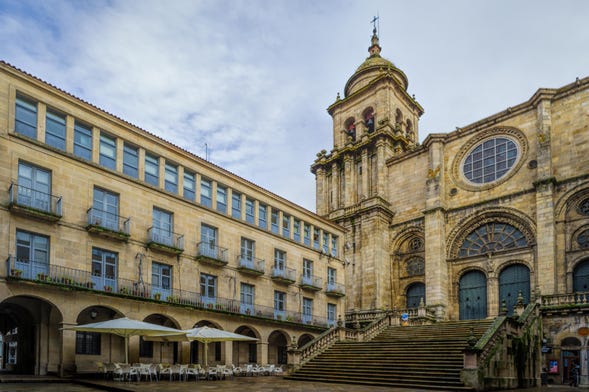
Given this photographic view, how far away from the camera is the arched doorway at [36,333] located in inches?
762

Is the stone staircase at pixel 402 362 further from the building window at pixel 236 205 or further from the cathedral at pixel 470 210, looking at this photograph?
the building window at pixel 236 205

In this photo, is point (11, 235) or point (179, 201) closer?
point (11, 235)

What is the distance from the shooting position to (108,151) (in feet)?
75.5

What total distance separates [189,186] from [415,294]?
18.6 m

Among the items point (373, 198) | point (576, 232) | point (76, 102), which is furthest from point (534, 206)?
point (76, 102)

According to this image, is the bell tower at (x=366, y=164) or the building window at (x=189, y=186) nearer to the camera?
the building window at (x=189, y=186)

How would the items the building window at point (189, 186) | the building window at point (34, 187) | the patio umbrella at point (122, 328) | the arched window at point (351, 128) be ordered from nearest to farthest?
the patio umbrella at point (122, 328) → the building window at point (34, 187) → the building window at point (189, 186) → the arched window at point (351, 128)

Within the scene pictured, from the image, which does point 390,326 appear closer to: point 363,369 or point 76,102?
point 363,369

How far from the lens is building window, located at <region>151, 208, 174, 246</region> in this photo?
2389cm

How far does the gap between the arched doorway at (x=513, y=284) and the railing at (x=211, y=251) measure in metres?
17.2

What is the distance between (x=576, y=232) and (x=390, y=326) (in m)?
11.6

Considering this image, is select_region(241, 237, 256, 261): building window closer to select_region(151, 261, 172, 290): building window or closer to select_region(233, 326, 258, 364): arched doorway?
select_region(233, 326, 258, 364): arched doorway

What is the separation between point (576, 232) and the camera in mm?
29094

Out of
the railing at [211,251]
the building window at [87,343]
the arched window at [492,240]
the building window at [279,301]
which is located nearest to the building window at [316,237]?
the building window at [279,301]
